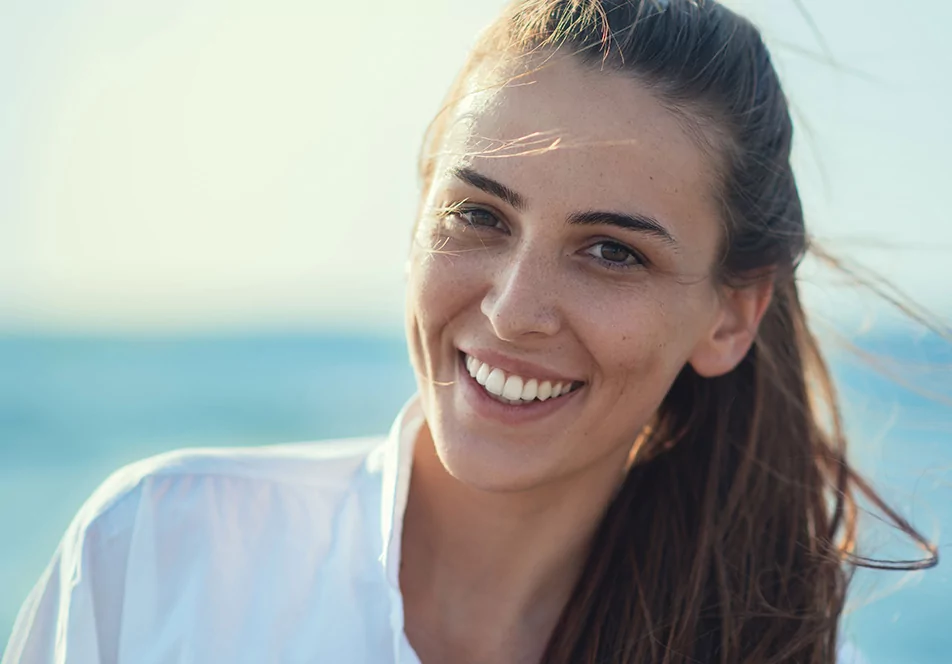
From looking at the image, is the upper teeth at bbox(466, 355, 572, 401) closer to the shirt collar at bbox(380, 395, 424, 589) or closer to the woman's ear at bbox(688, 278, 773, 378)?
the shirt collar at bbox(380, 395, 424, 589)

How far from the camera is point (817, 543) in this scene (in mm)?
2662

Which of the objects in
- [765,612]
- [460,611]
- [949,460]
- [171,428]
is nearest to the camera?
[460,611]

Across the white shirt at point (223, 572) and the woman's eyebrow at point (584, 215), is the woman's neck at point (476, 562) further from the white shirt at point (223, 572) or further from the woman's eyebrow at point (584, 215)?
the woman's eyebrow at point (584, 215)

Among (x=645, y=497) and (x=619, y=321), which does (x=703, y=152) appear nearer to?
(x=619, y=321)

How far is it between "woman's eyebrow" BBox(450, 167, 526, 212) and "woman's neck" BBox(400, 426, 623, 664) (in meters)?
0.62

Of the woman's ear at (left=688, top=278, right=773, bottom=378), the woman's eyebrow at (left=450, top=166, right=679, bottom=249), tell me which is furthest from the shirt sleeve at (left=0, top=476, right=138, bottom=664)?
the woman's ear at (left=688, top=278, right=773, bottom=378)

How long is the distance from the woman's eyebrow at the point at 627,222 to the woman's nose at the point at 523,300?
102 mm

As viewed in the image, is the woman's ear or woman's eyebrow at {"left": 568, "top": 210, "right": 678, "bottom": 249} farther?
the woman's ear

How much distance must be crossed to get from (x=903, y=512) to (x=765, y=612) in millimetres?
455

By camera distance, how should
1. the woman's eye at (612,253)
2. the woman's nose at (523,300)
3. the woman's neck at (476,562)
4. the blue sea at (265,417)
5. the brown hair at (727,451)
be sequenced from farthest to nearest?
the blue sea at (265,417)
the woman's neck at (476,562)
the brown hair at (727,451)
the woman's eye at (612,253)
the woman's nose at (523,300)

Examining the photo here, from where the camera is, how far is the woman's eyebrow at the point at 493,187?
6.54ft

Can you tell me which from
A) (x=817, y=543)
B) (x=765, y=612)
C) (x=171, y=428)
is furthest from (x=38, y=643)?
(x=171, y=428)

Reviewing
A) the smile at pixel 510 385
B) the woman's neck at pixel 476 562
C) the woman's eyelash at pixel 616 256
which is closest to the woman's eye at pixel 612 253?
the woman's eyelash at pixel 616 256

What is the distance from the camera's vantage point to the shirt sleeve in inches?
77.0
